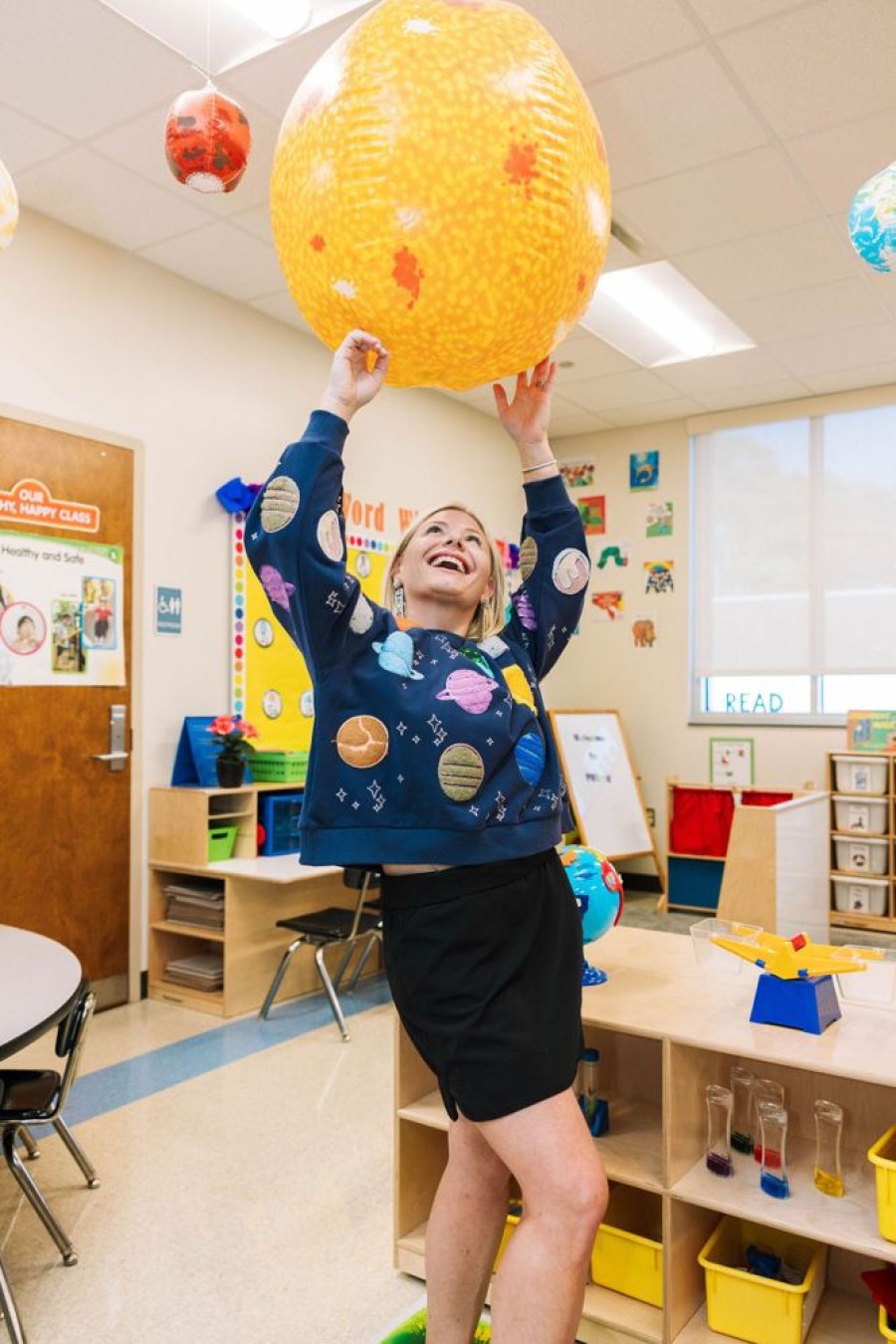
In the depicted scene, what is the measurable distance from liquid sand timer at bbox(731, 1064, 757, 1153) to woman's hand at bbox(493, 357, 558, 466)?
126 cm

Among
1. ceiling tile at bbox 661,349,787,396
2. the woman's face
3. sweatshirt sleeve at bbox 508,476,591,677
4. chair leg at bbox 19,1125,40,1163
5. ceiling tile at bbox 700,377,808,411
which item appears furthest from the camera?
→ ceiling tile at bbox 700,377,808,411

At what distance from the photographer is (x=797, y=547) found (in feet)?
20.6

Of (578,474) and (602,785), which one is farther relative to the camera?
(578,474)

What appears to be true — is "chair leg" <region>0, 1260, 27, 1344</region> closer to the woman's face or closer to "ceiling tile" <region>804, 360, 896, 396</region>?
the woman's face

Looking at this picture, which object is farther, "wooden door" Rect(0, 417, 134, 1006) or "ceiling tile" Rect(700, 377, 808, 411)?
"ceiling tile" Rect(700, 377, 808, 411)

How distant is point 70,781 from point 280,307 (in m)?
2.38

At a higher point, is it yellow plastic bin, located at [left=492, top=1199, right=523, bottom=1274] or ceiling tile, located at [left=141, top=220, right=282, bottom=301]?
ceiling tile, located at [left=141, top=220, right=282, bottom=301]

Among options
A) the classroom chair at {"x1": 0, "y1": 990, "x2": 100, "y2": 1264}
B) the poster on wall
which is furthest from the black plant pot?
the classroom chair at {"x1": 0, "y1": 990, "x2": 100, "y2": 1264}

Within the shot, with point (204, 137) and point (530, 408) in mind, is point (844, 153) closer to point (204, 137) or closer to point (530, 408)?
point (204, 137)

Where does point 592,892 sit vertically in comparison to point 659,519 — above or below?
below

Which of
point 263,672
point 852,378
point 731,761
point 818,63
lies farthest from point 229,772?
point 852,378

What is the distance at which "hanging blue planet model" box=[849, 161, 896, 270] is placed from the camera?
185cm

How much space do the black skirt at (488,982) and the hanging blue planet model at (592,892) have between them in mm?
581

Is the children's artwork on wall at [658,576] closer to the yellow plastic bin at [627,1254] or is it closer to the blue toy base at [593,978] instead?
the blue toy base at [593,978]
